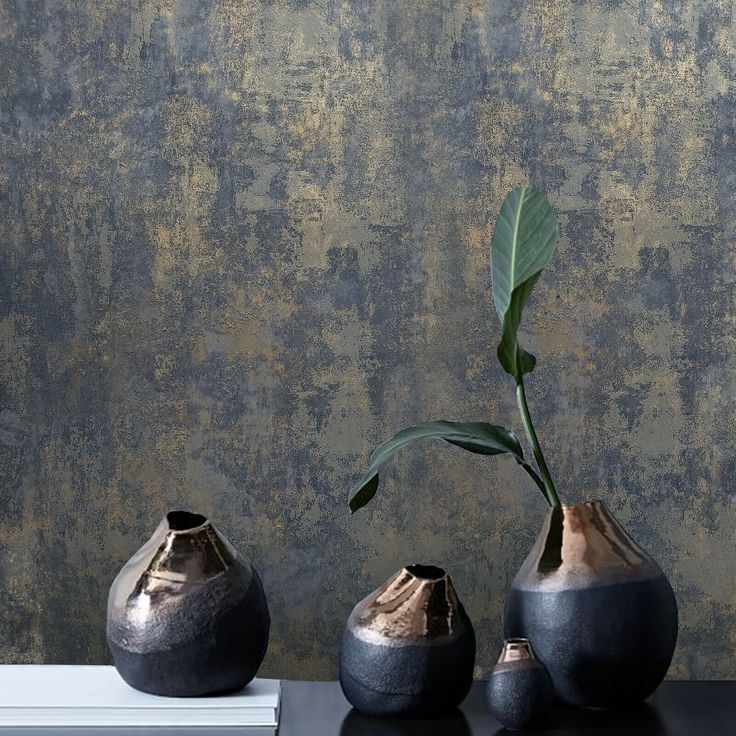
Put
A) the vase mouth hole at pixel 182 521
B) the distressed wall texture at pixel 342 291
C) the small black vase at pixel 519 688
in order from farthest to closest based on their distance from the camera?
the distressed wall texture at pixel 342 291, the vase mouth hole at pixel 182 521, the small black vase at pixel 519 688

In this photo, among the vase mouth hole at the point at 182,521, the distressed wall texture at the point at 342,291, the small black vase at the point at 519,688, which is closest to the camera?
the small black vase at the point at 519,688

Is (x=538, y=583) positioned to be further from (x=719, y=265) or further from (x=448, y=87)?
(x=448, y=87)

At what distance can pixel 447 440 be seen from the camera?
1.16 m

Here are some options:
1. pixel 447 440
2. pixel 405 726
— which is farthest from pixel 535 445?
pixel 405 726

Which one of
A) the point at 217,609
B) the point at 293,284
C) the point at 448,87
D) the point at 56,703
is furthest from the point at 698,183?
the point at 56,703

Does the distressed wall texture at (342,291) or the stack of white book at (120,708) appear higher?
the distressed wall texture at (342,291)

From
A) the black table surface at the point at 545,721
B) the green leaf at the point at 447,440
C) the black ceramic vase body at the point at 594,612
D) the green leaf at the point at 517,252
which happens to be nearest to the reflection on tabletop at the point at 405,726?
the black table surface at the point at 545,721

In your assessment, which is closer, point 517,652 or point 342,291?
point 517,652

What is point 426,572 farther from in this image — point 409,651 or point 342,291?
point 342,291

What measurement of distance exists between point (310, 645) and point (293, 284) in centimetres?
48

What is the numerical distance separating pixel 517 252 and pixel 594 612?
389mm

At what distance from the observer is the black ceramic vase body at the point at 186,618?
1.08 meters

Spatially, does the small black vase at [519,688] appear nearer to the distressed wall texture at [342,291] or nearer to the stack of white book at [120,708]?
the stack of white book at [120,708]

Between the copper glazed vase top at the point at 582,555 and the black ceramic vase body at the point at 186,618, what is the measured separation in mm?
306
